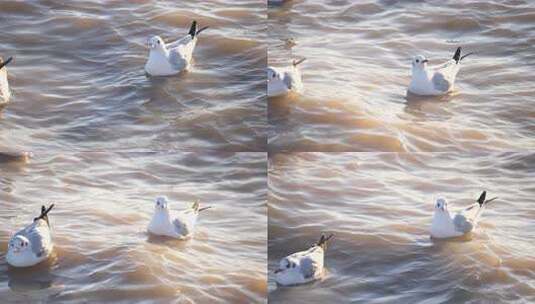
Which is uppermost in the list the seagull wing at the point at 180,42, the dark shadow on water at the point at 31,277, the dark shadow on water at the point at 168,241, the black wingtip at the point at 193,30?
the black wingtip at the point at 193,30

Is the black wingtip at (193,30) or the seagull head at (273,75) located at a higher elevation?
the black wingtip at (193,30)

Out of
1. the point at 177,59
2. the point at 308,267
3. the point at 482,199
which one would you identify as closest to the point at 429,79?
the point at 482,199

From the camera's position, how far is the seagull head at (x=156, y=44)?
9195 millimetres

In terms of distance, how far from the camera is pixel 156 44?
9.20m

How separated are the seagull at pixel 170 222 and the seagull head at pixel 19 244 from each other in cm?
86

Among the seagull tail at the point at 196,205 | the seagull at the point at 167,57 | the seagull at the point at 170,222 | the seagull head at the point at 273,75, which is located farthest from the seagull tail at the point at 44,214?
the seagull head at the point at 273,75

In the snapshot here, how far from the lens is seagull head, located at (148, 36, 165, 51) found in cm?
920

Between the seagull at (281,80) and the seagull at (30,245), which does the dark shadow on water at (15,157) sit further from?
the seagull at (281,80)

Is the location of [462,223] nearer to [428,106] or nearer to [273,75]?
[428,106]

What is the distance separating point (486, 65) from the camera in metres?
9.62

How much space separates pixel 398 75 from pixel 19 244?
3.58m

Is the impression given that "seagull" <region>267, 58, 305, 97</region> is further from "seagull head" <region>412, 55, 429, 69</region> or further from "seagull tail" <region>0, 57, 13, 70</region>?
"seagull tail" <region>0, 57, 13, 70</region>

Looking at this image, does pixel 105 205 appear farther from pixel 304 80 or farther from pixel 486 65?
pixel 486 65

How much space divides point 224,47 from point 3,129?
6.72ft
